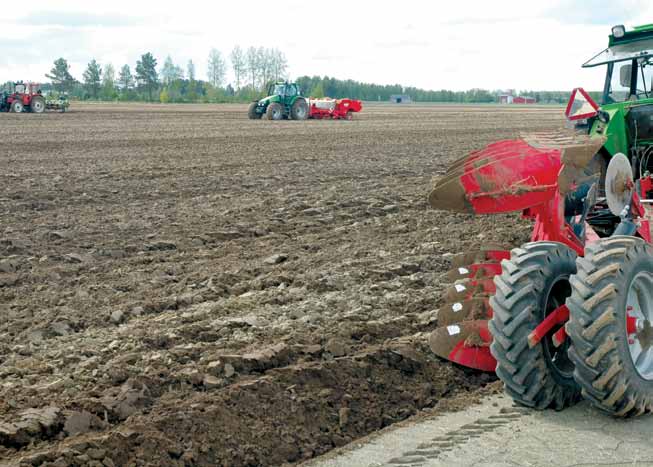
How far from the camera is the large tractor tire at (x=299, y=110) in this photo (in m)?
34.5

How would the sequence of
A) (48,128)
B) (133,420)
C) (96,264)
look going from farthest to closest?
(48,128) < (96,264) < (133,420)

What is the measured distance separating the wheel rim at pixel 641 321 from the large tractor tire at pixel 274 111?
97.3 feet

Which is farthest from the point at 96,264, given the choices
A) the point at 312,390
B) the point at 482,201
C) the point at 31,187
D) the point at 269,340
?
the point at 31,187

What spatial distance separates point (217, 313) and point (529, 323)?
104 inches

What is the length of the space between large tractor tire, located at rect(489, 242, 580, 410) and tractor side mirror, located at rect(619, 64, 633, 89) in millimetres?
3338

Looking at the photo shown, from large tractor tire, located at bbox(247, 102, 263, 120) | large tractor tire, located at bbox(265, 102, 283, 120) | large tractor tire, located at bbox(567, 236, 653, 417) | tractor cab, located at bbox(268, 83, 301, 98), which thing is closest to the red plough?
tractor cab, located at bbox(268, 83, 301, 98)

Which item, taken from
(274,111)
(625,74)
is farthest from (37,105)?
(625,74)

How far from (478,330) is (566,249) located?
764 millimetres

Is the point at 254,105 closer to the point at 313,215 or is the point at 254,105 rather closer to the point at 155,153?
the point at 155,153

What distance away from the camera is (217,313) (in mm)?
6434

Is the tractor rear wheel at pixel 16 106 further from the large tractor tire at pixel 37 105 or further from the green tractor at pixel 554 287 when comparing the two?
the green tractor at pixel 554 287

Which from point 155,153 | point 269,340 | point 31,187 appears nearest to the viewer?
point 269,340

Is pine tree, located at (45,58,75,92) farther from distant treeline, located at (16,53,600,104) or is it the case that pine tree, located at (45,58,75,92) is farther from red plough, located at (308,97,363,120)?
red plough, located at (308,97,363,120)

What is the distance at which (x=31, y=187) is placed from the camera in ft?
41.5
